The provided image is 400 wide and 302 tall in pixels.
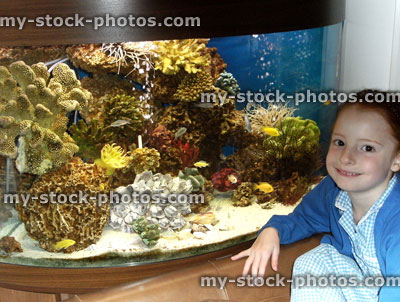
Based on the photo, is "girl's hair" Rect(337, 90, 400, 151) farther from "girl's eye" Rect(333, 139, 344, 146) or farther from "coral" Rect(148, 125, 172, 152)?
"coral" Rect(148, 125, 172, 152)

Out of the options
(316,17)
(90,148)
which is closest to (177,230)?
(90,148)

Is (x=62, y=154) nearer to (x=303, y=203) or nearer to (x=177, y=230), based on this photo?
(x=177, y=230)

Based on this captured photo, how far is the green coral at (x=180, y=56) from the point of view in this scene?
230 cm

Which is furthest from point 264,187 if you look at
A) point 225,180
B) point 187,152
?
point 187,152

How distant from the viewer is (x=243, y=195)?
266 cm

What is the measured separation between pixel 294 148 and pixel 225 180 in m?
0.47

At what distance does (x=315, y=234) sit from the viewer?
2.02 m

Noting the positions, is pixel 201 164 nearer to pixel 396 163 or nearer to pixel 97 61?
pixel 97 61

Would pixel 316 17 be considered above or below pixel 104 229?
above

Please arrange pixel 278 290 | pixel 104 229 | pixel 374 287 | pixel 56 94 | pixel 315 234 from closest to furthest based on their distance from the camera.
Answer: pixel 374 287 → pixel 278 290 → pixel 315 234 → pixel 56 94 → pixel 104 229

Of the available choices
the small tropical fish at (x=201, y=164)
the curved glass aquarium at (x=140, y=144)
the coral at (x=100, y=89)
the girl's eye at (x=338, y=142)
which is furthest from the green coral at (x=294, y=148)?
the girl's eye at (x=338, y=142)

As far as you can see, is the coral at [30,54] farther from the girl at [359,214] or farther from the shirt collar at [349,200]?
the shirt collar at [349,200]

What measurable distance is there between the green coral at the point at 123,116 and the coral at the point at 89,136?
1.4 inches

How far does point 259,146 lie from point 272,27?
60 centimetres
